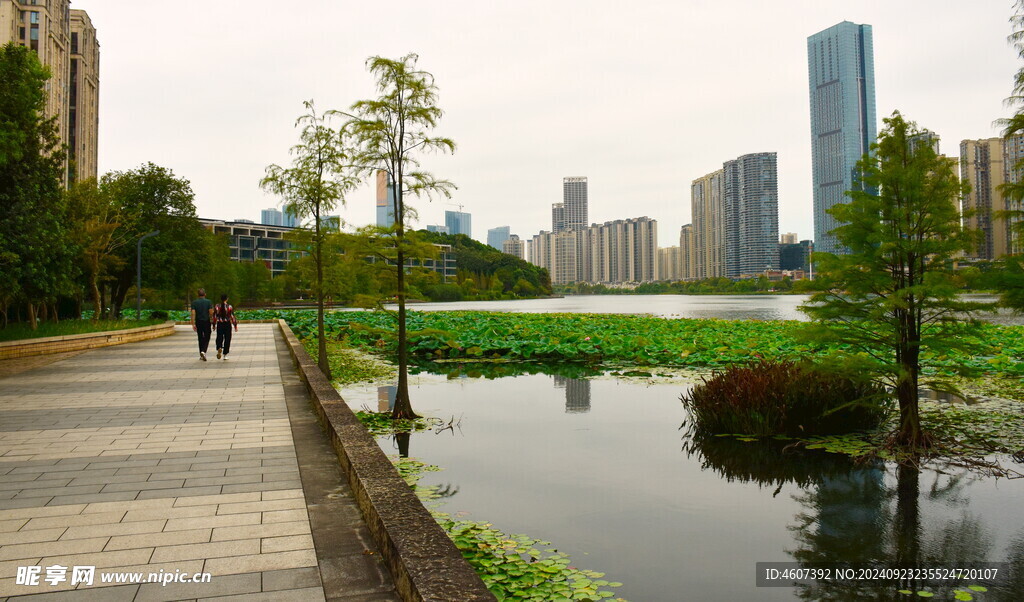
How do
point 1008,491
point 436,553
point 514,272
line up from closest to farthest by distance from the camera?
point 436,553, point 1008,491, point 514,272

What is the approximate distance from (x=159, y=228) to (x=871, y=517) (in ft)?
112

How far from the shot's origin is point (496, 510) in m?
5.29

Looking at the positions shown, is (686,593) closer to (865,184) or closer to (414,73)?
(865,184)

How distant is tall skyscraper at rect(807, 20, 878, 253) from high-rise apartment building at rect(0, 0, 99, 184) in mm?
40177

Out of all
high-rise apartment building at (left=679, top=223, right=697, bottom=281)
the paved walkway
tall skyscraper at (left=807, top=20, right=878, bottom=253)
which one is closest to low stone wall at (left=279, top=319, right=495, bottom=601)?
the paved walkway

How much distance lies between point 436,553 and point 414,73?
658 centimetres

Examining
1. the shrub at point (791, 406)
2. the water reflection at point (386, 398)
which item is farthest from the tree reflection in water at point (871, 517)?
the water reflection at point (386, 398)

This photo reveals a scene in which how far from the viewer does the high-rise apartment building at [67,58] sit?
43.1 metres

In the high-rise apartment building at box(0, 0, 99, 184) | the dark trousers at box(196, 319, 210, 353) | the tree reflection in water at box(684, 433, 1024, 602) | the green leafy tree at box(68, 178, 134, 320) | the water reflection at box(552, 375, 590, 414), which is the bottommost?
the tree reflection in water at box(684, 433, 1024, 602)

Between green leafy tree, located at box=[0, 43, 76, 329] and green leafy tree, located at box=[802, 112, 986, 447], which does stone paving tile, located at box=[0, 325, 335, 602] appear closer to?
green leafy tree, located at box=[0, 43, 76, 329]

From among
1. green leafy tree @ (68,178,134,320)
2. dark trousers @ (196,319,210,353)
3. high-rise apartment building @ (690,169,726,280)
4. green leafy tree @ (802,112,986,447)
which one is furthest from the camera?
high-rise apartment building @ (690,169,726,280)

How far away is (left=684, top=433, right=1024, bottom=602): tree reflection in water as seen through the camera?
4.01 m

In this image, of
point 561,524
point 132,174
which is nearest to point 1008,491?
point 561,524

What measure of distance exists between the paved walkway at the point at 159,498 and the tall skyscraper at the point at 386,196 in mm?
2875
